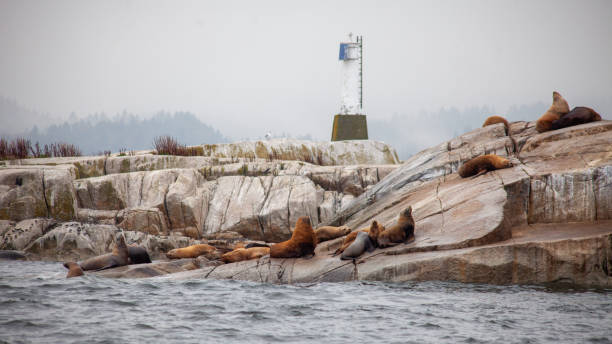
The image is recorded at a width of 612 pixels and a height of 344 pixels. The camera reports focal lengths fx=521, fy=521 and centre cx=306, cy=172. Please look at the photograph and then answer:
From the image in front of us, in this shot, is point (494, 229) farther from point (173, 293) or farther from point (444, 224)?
point (173, 293)

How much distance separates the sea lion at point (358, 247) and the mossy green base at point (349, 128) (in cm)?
2362

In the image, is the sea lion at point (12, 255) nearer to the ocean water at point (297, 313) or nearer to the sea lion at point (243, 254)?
the ocean water at point (297, 313)

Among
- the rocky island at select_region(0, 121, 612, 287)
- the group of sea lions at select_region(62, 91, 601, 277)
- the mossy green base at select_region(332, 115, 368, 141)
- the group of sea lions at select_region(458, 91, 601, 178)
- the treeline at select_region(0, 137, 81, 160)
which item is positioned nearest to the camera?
the rocky island at select_region(0, 121, 612, 287)

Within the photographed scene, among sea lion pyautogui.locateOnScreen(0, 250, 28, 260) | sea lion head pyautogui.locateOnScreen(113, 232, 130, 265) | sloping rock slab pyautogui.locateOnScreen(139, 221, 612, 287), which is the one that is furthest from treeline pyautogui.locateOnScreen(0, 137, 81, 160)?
sloping rock slab pyautogui.locateOnScreen(139, 221, 612, 287)

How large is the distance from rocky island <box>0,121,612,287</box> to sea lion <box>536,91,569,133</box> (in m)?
0.46

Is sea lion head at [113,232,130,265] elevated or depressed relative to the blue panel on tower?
depressed

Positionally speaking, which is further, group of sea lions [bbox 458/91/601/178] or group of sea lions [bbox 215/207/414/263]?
Result: group of sea lions [bbox 458/91/601/178]

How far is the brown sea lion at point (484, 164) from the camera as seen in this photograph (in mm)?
12719

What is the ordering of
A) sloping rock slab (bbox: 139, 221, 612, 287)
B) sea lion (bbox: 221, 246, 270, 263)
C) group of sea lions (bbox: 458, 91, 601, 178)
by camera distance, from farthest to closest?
group of sea lions (bbox: 458, 91, 601, 178)
sea lion (bbox: 221, 246, 270, 263)
sloping rock slab (bbox: 139, 221, 612, 287)

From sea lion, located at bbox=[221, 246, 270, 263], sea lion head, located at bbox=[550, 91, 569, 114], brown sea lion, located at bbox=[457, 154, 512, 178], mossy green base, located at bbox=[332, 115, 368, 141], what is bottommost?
sea lion, located at bbox=[221, 246, 270, 263]

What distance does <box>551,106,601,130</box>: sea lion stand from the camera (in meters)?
13.9

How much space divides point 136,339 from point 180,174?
15065 mm

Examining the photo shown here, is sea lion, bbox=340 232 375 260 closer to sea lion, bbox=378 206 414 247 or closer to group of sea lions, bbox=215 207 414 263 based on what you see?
group of sea lions, bbox=215 207 414 263

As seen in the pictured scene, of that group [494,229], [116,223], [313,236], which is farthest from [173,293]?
[116,223]
